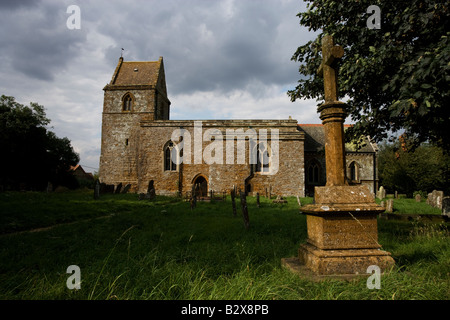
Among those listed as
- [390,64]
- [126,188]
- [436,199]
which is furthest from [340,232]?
[126,188]

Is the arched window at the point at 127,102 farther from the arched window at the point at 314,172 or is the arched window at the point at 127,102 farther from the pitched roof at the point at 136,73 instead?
the arched window at the point at 314,172

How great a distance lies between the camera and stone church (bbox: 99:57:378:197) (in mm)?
21703

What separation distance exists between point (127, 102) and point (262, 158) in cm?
1495

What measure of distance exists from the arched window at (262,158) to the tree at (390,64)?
47.9 feet

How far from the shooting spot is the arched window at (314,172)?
25247mm

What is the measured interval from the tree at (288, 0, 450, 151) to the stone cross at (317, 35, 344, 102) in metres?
1.33

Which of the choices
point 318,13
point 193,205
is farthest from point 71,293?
point 193,205

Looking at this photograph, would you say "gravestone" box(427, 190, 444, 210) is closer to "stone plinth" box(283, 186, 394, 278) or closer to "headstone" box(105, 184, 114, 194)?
"stone plinth" box(283, 186, 394, 278)

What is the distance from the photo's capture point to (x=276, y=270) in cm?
323

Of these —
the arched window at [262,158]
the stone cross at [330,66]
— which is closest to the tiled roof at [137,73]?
Result: the arched window at [262,158]

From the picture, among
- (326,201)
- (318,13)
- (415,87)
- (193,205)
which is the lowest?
(193,205)
